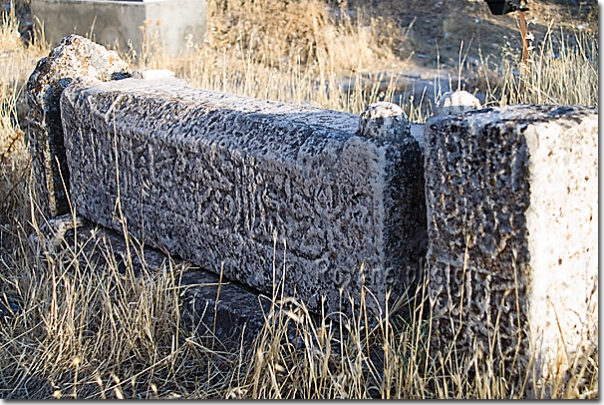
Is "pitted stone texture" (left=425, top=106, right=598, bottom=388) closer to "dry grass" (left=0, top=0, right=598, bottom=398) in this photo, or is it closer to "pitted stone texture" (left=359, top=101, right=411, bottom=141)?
"dry grass" (left=0, top=0, right=598, bottom=398)

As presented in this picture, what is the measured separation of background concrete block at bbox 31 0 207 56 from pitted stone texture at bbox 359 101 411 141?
237 inches

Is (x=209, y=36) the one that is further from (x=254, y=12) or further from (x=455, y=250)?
(x=455, y=250)

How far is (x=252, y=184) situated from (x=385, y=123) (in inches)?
22.6

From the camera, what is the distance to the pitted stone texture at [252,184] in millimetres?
2111

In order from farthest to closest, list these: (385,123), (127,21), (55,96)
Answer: (127,21)
(55,96)
(385,123)

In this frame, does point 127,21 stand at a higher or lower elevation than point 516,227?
lower

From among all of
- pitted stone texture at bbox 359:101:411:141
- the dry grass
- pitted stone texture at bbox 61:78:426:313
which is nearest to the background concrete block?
the dry grass

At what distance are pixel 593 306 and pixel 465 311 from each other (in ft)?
1.06

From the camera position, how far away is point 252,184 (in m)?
2.46

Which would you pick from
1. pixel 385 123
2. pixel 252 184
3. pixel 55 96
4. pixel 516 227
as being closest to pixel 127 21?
pixel 55 96

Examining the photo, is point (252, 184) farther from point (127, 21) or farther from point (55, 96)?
point (127, 21)

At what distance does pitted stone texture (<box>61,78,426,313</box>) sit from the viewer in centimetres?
211

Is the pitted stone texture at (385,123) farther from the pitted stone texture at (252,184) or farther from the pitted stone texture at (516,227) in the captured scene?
the pitted stone texture at (516,227)

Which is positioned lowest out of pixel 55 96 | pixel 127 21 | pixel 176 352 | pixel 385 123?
pixel 176 352
